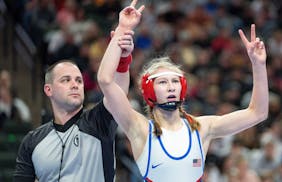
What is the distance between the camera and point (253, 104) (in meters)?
5.98

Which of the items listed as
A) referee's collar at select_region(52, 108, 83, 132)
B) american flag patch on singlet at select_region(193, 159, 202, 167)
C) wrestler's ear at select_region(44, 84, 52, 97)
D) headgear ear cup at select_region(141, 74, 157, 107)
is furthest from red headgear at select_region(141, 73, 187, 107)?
wrestler's ear at select_region(44, 84, 52, 97)

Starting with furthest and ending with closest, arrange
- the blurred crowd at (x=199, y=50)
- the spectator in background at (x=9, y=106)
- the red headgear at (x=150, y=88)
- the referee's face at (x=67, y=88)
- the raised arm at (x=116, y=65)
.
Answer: the blurred crowd at (x=199, y=50) < the spectator in background at (x=9, y=106) < the referee's face at (x=67, y=88) < the red headgear at (x=150, y=88) < the raised arm at (x=116, y=65)

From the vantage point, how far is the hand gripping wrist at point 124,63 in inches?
231

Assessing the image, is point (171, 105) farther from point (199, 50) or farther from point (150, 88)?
point (199, 50)

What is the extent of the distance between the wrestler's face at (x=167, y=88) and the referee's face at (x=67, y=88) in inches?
27.3

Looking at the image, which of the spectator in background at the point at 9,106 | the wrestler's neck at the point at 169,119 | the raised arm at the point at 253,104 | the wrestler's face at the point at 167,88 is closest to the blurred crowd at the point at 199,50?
the spectator in background at the point at 9,106

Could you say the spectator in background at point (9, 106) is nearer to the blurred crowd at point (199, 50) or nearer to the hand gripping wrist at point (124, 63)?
the blurred crowd at point (199, 50)

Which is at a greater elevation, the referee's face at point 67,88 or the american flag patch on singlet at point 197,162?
the referee's face at point 67,88

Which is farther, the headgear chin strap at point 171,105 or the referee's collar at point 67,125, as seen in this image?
the referee's collar at point 67,125

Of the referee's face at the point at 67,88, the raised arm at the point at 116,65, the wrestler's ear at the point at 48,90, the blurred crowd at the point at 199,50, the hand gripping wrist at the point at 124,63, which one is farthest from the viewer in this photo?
the blurred crowd at the point at 199,50

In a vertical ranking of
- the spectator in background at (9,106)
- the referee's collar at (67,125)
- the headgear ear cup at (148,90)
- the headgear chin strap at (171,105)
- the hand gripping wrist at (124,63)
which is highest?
the hand gripping wrist at (124,63)

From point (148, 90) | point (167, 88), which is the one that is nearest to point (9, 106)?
point (148, 90)

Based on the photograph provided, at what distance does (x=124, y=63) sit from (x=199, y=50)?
981 centimetres

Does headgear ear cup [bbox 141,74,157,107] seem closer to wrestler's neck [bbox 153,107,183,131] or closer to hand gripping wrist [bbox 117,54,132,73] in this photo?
wrestler's neck [bbox 153,107,183,131]
